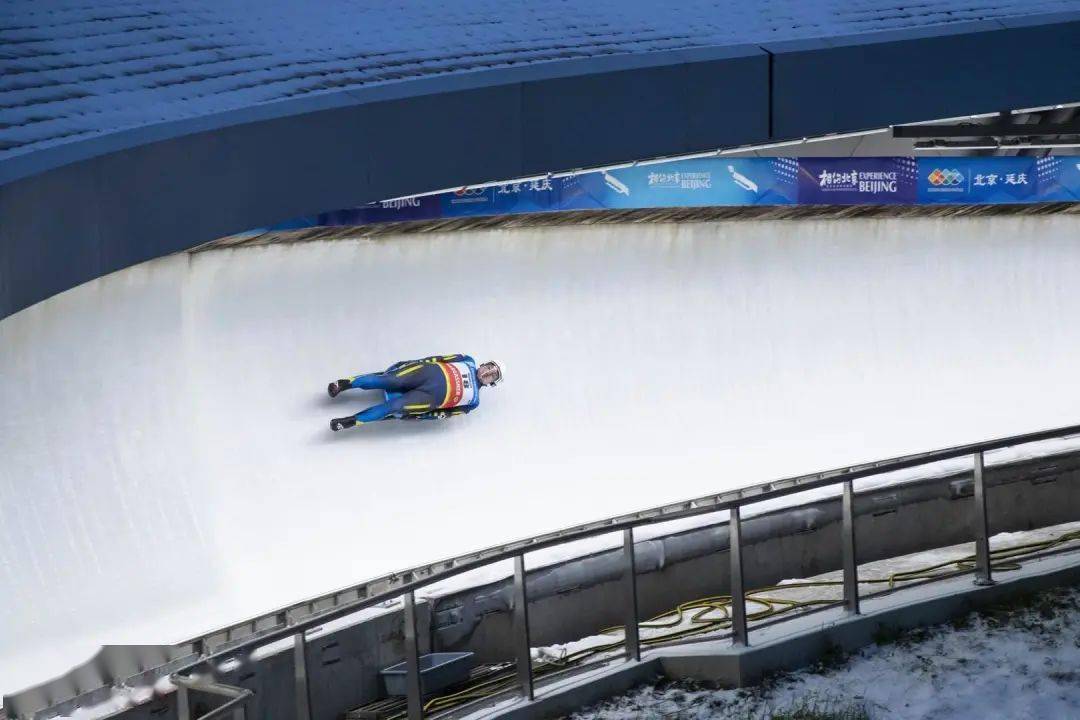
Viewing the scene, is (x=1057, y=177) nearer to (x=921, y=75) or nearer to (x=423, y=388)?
(x=423, y=388)

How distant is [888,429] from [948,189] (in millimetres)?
2642

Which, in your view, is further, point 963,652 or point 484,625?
point 484,625

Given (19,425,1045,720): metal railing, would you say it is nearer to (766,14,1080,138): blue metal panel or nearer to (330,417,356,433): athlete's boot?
(766,14,1080,138): blue metal panel

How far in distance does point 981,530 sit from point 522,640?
1796 millimetres

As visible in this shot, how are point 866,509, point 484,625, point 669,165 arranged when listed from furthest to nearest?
1. point 669,165
2. point 866,509
3. point 484,625

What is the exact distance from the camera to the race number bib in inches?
383

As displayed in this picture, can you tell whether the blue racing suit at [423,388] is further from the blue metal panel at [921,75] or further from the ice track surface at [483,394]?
the blue metal panel at [921,75]

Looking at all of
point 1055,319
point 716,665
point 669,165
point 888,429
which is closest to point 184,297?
point 669,165

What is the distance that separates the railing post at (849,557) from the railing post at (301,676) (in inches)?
77.1

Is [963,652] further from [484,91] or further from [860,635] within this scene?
[484,91]

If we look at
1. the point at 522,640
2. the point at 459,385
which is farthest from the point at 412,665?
the point at 459,385

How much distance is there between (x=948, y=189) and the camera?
13.4 meters

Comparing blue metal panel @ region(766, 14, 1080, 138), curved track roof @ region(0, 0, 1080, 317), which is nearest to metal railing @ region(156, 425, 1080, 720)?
curved track roof @ region(0, 0, 1080, 317)

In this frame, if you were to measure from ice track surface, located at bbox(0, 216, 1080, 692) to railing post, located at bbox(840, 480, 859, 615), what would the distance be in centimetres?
423
